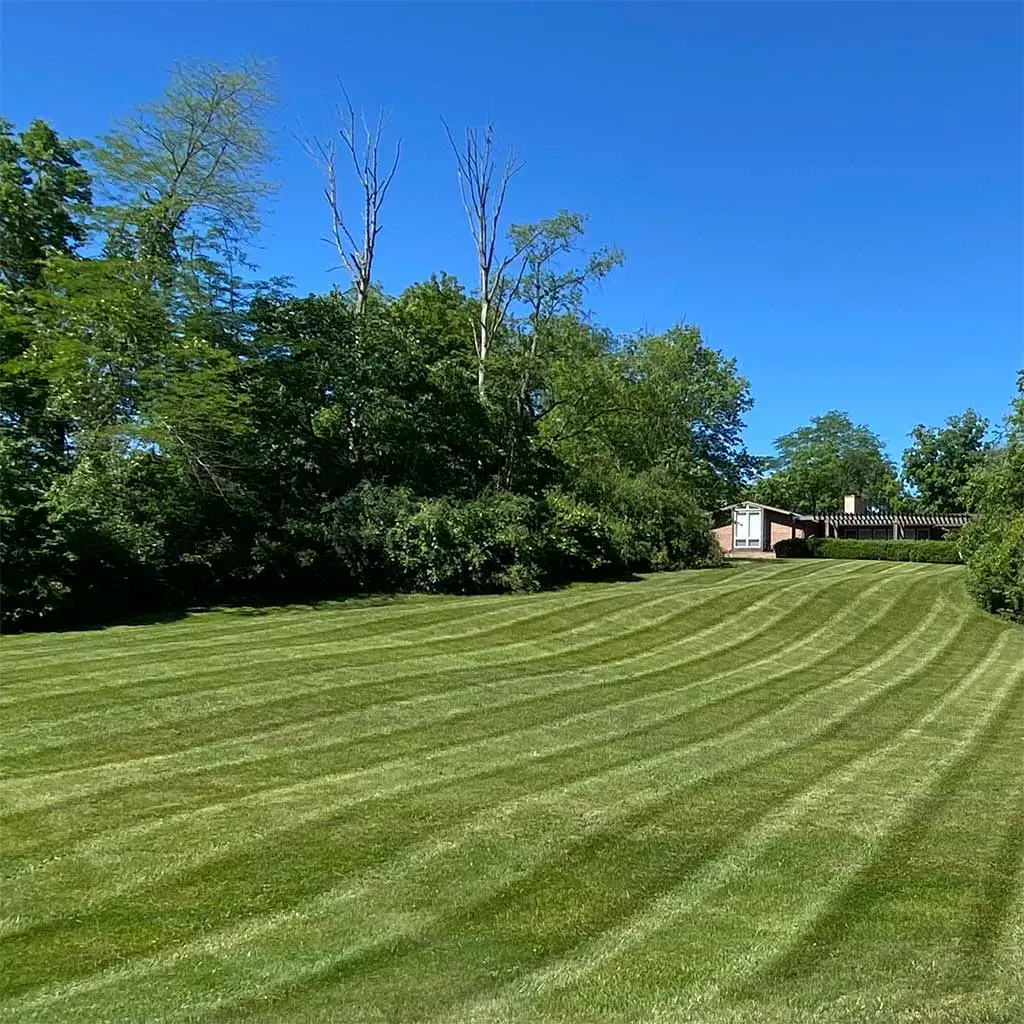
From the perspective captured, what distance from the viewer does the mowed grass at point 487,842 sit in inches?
131

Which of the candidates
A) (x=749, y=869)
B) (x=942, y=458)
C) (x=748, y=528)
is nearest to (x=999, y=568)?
(x=749, y=869)

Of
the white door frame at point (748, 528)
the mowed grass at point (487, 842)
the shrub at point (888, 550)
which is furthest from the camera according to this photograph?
the white door frame at point (748, 528)

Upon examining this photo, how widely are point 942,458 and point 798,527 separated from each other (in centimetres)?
1783

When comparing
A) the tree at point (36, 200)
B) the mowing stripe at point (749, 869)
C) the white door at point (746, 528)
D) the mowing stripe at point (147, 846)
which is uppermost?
the tree at point (36, 200)

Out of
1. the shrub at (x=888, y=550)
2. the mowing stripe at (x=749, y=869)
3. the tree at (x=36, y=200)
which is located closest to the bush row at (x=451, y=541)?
the tree at (x=36, y=200)

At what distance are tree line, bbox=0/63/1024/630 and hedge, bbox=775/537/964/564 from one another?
15798 millimetres

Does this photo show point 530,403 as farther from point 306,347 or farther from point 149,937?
point 149,937

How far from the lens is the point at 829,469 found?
7325 cm

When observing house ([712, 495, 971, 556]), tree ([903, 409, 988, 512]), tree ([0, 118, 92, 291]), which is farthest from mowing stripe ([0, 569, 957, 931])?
tree ([903, 409, 988, 512])

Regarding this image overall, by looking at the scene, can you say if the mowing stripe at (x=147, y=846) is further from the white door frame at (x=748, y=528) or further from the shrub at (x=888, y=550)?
the white door frame at (x=748, y=528)

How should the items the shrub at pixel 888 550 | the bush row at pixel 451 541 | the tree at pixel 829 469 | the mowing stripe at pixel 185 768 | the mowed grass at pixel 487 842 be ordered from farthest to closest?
1. the tree at pixel 829 469
2. the shrub at pixel 888 550
3. the bush row at pixel 451 541
4. the mowing stripe at pixel 185 768
5. the mowed grass at pixel 487 842

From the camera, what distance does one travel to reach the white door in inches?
1844

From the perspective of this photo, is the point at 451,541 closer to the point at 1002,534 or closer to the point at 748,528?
the point at 1002,534

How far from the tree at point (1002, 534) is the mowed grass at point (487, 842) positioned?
7358 mm
